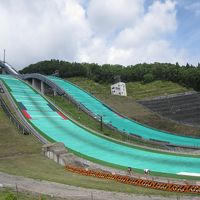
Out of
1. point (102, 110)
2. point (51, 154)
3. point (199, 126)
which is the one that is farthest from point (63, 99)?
Result: point (51, 154)

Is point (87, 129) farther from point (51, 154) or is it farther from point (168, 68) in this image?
point (168, 68)

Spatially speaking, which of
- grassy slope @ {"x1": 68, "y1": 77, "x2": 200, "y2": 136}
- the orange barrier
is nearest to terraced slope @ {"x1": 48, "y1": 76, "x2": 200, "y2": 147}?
grassy slope @ {"x1": 68, "y1": 77, "x2": 200, "y2": 136}

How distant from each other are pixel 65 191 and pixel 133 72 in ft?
371

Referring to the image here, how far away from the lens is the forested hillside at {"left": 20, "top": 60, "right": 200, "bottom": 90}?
113625 millimetres

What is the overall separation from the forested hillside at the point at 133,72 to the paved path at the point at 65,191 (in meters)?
87.2

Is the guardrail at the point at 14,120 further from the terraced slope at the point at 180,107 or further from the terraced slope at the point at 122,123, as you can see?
the terraced slope at the point at 180,107

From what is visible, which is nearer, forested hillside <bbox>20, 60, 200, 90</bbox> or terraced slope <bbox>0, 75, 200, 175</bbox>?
terraced slope <bbox>0, 75, 200, 175</bbox>

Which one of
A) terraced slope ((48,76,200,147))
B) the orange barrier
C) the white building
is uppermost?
the white building

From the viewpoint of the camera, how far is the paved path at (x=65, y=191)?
23.5 m

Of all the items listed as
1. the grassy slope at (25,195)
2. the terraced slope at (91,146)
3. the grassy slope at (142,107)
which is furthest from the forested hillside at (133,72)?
the grassy slope at (25,195)

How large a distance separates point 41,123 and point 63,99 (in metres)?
23.3

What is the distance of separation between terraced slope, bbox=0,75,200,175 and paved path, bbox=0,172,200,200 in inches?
482

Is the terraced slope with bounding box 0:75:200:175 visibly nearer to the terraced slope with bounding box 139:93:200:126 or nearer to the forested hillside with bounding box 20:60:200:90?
the terraced slope with bounding box 139:93:200:126

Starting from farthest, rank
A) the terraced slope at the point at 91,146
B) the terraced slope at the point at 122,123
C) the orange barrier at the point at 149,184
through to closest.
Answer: the terraced slope at the point at 122,123 < the terraced slope at the point at 91,146 < the orange barrier at the point at 149,184
